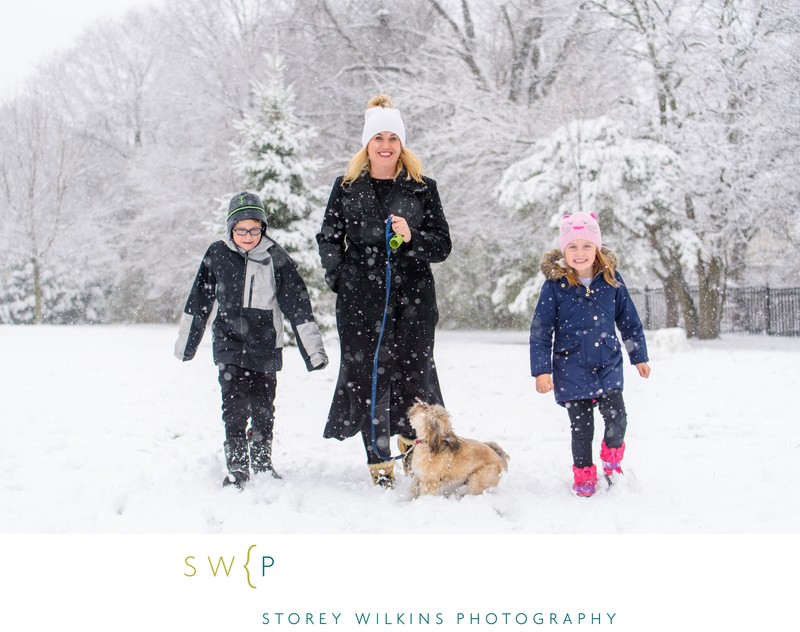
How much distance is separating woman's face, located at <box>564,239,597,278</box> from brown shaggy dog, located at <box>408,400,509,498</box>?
3.62ft

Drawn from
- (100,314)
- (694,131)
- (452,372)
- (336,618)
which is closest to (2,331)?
(100,314)

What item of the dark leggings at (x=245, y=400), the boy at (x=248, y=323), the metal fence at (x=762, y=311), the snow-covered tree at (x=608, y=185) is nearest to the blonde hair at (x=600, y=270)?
the boy at (x=248, y=323)

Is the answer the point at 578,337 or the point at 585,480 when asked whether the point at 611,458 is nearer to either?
the point at 585,480

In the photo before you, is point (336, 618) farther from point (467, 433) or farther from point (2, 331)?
point (2, 331)

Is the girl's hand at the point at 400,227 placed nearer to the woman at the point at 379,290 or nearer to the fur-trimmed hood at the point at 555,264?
the woman at the point at 379,290

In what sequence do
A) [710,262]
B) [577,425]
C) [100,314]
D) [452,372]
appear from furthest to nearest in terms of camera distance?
1. [100,314]
2. [710,262]
3. [452,372]
4. [577,425]

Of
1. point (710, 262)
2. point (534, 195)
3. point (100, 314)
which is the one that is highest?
point (534, 195)

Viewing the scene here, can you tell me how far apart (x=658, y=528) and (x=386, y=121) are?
2.55 m

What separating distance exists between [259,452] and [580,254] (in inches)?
87.1

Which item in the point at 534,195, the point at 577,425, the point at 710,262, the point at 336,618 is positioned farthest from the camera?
the point at 710,262

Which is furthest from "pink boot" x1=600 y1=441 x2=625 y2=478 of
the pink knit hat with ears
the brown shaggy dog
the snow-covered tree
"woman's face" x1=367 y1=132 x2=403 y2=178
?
the snow-covered tree

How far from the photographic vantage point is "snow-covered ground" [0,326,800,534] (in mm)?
3402

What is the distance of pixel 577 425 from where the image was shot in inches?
151

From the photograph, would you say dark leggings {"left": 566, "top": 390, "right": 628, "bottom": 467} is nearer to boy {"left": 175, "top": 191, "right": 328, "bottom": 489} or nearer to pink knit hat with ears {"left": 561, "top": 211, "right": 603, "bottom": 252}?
pink knit hat with ears {"left": 561, "top": 211, "right": 603, "bottom": 252}
